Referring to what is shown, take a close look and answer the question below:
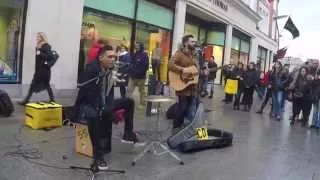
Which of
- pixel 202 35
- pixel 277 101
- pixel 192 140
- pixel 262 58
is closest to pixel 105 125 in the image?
pixel 192 140

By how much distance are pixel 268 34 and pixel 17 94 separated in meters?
40.4

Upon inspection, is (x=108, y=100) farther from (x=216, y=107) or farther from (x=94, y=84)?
(x=216, y=107)

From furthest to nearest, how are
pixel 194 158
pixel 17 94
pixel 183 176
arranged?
pixel 17 94, pixel 194 158, pixel 183 176

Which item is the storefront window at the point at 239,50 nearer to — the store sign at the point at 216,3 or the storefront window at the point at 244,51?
the storefront window at the point at 244,51

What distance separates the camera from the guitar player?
1052cm

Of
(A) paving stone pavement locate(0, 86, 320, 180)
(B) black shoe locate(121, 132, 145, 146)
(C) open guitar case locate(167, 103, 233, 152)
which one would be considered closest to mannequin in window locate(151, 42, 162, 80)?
(A) paving stone pavement locate(0, 86, 320, 180)

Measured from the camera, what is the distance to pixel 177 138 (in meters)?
9.41

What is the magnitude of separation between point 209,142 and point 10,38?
6.88 m

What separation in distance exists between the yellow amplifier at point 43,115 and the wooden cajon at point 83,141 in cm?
199

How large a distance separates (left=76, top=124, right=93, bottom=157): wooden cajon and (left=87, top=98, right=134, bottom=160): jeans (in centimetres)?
23

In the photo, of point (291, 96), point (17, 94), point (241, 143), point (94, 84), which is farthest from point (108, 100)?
point (291, 96)

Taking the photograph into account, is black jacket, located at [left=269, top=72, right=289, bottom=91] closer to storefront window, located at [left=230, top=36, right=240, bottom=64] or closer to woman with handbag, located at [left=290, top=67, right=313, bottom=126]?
woman with handbag, located at [left=290, top=67, right=313, bottom=126]

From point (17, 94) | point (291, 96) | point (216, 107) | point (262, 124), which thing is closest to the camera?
point (17, 94)

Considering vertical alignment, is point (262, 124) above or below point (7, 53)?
below
